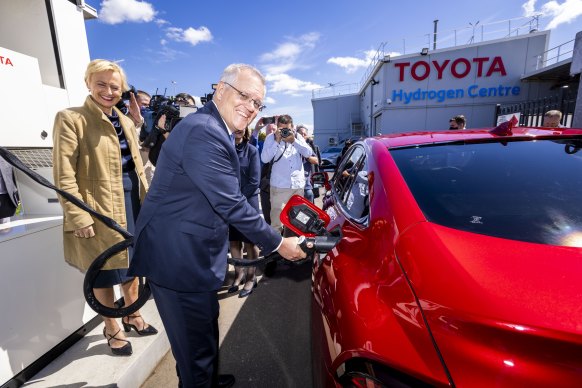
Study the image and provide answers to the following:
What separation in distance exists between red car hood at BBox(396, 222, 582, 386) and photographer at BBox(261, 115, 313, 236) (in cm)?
306

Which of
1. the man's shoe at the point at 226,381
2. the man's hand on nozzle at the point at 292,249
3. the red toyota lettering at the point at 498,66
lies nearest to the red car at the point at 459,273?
the man's hand on nozzle at the point at 292,249

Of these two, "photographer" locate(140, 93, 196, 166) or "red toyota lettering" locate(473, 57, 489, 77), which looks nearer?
"photographer" locate(140, 93, 196, 166)

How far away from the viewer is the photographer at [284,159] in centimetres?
399

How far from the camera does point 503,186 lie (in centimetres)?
134

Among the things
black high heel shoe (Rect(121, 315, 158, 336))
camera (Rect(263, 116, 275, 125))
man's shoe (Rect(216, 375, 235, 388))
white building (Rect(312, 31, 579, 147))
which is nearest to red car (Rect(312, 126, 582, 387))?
man's shoe (Rect(216, 375, 235, 388))

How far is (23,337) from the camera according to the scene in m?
Result: 1.92

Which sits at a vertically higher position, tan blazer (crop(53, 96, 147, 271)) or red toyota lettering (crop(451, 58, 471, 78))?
red toyota lettering (crop(451, 58, 471, 78))

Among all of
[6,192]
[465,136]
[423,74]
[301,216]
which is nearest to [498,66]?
[423,74]

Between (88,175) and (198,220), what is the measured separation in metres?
1.15

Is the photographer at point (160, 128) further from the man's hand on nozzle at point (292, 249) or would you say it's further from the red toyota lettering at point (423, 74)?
the red toyota lettering at point (423, 74)

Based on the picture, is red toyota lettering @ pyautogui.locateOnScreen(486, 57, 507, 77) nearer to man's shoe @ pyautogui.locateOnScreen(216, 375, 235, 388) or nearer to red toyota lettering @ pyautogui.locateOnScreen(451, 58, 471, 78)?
red toyota lettering @ pyautogui.locateOnScreen(451, 58, 471, 78)

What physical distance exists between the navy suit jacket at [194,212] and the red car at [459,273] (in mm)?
539

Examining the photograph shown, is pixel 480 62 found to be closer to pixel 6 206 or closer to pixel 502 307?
pixel 502 307

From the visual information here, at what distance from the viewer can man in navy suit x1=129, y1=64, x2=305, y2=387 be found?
135 cm
